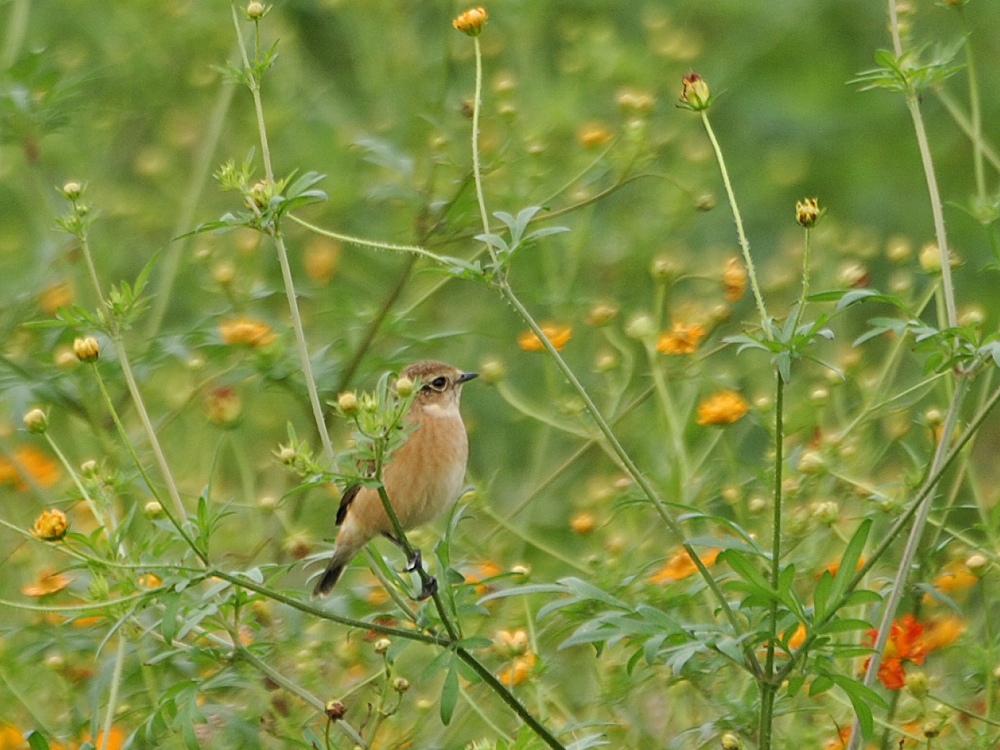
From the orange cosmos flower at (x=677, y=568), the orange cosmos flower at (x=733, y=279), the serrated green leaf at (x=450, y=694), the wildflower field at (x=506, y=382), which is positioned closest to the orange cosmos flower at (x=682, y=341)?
the wildflower field at (x=506, y=382)

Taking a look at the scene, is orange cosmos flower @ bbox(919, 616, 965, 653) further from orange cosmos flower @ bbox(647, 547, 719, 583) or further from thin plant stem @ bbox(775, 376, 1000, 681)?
thin plant stem @ bbox(775, 376, 1000, 681)

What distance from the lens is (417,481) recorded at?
3.62 metres

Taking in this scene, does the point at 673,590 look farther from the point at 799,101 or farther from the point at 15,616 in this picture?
the point at 799,101

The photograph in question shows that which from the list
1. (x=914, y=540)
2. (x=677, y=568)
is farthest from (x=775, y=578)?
(x=677, y=568)

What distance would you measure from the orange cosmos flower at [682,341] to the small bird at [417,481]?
0.58 meters

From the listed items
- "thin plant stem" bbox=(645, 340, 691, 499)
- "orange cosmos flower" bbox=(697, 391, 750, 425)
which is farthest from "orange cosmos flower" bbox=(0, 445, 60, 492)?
"orange cosmos flower" bbox=(697, 391, 750, 425)

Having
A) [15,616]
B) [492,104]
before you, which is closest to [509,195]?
[492,104]

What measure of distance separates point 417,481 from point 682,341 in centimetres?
76

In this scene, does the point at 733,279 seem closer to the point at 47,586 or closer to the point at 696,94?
the point at 696,94

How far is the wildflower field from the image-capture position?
2.60 metres

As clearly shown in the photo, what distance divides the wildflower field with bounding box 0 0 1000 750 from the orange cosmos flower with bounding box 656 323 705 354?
10mm

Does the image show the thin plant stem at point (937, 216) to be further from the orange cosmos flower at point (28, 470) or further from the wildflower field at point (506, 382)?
the orange cosmos flower at point (28, 470)

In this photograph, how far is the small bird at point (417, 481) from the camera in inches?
137

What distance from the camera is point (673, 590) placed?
309 cm
